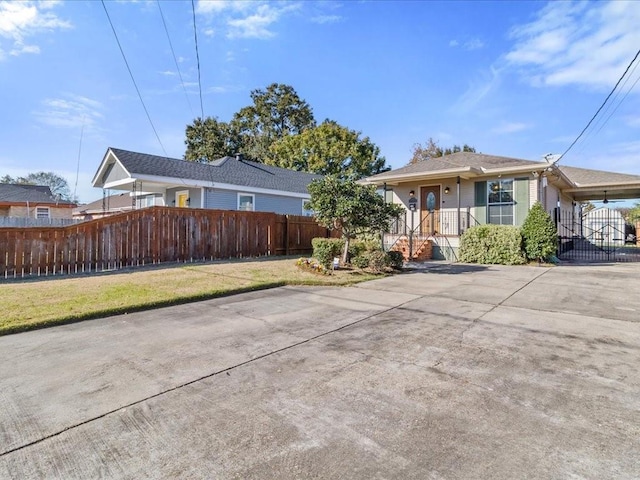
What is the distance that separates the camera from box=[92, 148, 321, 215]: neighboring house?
15.1 metres

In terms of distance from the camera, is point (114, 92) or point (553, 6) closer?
point (553, 6)

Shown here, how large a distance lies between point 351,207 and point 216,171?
10484 mm

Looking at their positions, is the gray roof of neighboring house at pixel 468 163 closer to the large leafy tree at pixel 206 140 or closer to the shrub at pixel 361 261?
the shrub at pixel 361 261

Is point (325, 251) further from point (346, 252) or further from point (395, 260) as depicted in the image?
point (395, 260)

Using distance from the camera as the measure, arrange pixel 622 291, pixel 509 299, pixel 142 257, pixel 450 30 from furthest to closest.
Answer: pixel 450 30, pixel 142 257, pixel 622 291, pixel 509 299

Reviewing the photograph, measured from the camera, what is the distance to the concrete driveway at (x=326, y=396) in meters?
2.04

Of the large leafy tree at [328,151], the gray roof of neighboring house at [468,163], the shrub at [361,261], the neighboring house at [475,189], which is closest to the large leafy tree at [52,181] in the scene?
the large leafy tree at [328,151]

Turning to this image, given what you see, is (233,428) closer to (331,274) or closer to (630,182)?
(331,274)

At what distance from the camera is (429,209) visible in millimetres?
15828

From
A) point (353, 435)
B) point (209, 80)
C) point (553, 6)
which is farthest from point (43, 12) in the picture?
point (553, 6)

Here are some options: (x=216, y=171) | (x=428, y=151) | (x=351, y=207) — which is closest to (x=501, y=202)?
(x=351, y=207)

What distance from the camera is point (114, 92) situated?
10945 millimetres

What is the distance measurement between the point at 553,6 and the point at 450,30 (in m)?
3.04

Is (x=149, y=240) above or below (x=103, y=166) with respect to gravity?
Answer: below
